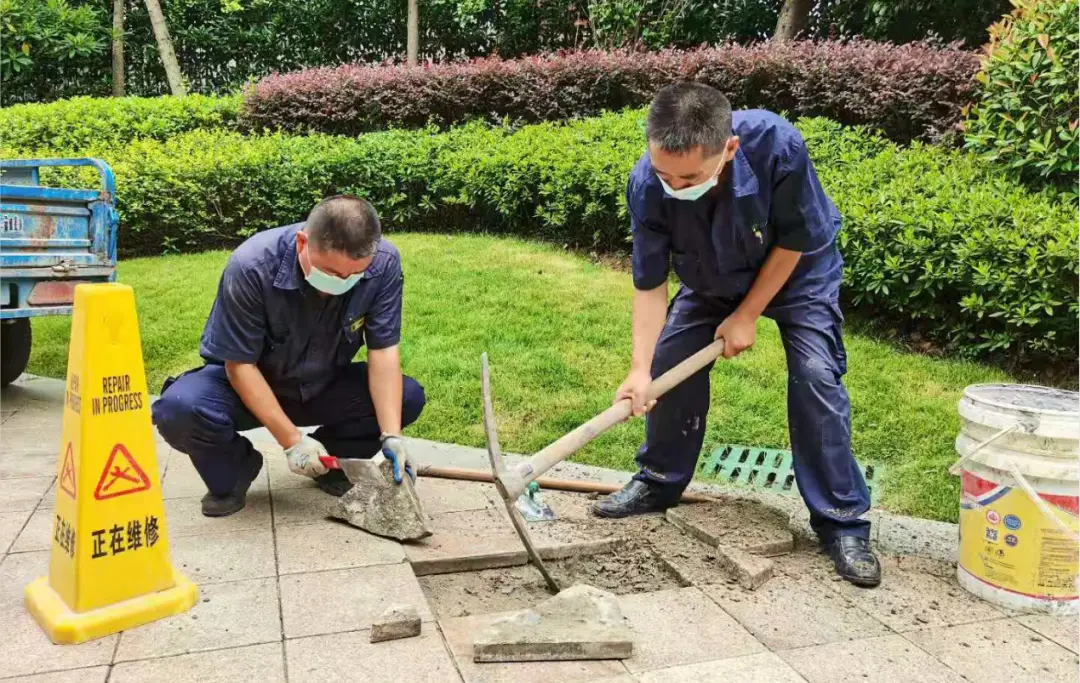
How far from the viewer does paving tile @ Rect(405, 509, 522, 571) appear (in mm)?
3037

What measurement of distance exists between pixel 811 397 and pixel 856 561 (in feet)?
1.87

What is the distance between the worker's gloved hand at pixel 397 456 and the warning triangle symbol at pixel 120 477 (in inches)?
33.9

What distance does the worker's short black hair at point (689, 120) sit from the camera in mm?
2562

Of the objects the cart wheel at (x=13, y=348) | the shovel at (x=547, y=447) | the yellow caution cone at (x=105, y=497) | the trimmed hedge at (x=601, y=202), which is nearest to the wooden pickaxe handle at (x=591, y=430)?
the shovel at (x=547, y=447)

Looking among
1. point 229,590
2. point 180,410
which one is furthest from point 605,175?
point 229,590

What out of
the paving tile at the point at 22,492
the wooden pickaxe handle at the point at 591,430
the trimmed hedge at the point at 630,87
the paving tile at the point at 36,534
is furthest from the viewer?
the trimmed hedge at the point at 630,87

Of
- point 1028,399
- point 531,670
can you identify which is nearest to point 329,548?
point 531,670

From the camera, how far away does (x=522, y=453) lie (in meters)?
4.30

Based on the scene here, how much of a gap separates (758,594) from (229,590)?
1.69 m

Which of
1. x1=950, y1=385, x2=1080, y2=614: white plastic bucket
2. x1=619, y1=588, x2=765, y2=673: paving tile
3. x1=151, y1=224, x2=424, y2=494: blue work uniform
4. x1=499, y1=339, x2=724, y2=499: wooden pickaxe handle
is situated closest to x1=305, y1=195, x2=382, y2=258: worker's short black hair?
x1=151, y1=224, x2=424, y2=494: blue work uniform

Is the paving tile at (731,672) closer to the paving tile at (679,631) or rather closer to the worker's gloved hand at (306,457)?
the paving tile at (679,631)

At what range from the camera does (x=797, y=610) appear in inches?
107

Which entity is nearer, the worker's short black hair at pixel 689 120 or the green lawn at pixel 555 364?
the worker's short black hair at pixel 689 120

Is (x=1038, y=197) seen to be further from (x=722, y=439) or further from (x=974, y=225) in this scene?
(x=722, y=439)
